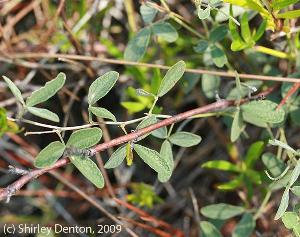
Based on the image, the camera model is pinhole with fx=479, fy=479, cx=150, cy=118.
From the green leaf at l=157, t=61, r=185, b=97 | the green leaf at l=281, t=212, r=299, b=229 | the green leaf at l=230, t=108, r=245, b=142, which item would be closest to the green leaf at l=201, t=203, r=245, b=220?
the green leaf at l=230, t=108, r=245, b=142

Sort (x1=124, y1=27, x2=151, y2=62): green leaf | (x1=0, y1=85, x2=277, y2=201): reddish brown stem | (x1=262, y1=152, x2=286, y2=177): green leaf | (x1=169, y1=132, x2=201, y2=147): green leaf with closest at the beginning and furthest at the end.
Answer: (x1=0, y1=85, x2=277, y2=201): reddish brown stem, (x1=169, y1=132, x2=201, y2=147): green leaf, (x1=262, y1=152, x2=286, y2=177): green leaf, (x1=124, y1=27, x2=151, y2=62): green leaf

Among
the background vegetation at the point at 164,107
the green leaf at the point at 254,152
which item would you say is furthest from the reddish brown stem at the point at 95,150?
the green leaf at the point at 254,152

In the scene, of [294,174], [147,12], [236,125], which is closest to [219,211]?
[236,125]

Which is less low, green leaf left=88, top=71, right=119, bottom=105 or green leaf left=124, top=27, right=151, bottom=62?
green leaf left=88, top=71, right=119, bottom=105

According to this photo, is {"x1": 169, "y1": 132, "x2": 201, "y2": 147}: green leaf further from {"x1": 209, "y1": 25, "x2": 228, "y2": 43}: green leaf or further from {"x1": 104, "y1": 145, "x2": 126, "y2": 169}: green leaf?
{"x1": 209, "y1": 25, "x2": 228, "y2": 43}: green leaf

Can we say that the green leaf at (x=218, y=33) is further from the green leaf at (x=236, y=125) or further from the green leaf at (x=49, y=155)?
the green leaf at (x=49, y=155)
